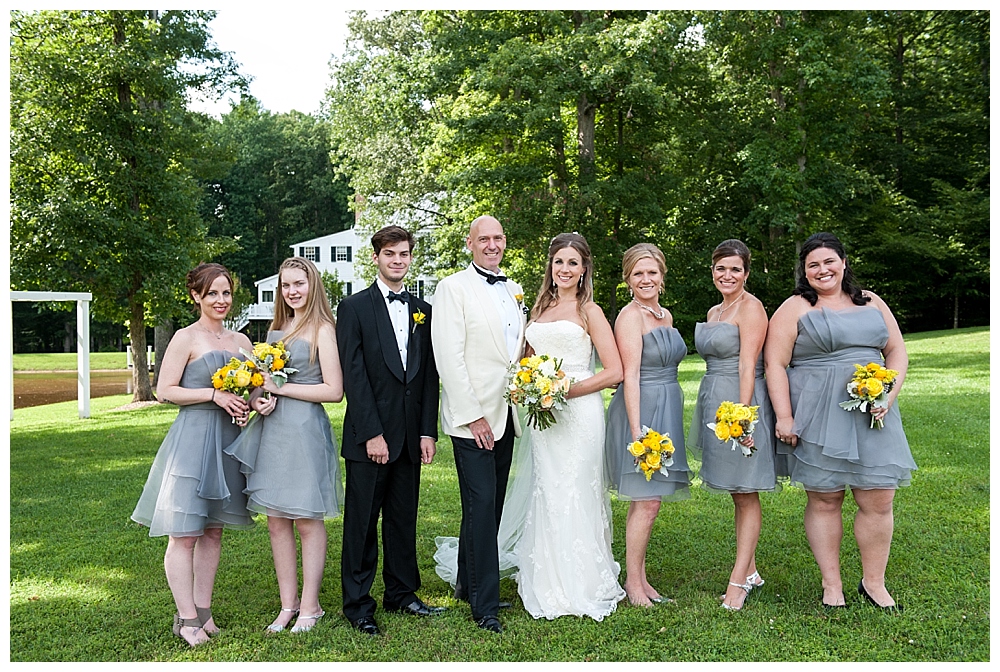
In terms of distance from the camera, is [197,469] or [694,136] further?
[694,136]

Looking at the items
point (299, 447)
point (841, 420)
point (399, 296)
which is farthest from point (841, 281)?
point (299, 447)

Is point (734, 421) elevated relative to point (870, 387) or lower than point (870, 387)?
lower

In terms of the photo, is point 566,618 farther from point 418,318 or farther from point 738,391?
point 418,318

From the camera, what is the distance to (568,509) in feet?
16.6

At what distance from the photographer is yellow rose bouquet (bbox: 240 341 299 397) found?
4.63m

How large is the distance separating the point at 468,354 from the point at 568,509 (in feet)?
3.60

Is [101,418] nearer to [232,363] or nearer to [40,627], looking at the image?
[40,627]

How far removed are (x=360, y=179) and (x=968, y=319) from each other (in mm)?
24045

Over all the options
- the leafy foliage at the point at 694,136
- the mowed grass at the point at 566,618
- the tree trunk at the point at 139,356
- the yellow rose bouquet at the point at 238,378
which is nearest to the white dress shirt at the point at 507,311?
the yellow rose bouquet at the point at 238,378

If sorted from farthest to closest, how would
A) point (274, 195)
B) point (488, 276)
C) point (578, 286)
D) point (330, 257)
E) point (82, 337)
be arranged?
point (274, 195) → point (330, 257) → point (82, 337) → point (578, 286) → point (488, 276)

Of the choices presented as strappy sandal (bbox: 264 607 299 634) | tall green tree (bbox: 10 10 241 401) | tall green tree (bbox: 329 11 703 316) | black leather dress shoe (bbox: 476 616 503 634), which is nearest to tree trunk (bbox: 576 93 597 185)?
tall green tree (bbox: 329 11 703 316)

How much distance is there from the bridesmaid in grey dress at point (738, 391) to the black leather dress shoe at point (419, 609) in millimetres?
1732

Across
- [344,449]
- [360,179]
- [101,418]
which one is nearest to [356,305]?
[344,449]

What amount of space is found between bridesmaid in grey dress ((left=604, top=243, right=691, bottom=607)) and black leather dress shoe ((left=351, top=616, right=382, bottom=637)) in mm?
1544
